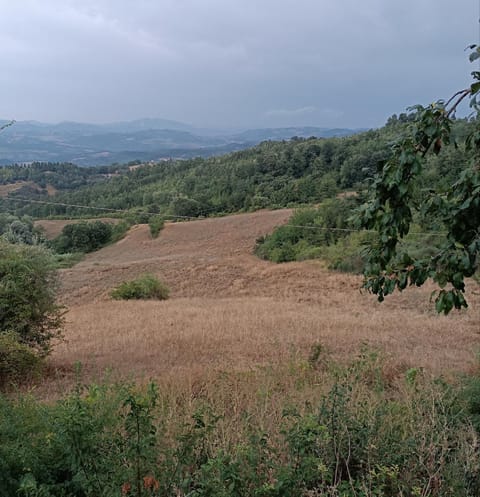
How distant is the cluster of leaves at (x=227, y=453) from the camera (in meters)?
2.91

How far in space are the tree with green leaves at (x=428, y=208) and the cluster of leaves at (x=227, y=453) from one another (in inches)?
50.4

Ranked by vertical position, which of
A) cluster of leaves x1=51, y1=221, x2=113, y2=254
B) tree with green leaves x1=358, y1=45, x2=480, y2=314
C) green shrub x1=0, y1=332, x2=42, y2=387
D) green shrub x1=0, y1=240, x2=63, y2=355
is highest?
tree with green leaves x1=358, y1=45, x2=480, y2=314

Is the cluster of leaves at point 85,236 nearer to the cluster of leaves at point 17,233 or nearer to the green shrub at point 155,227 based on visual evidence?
the green shrub at point 155,227

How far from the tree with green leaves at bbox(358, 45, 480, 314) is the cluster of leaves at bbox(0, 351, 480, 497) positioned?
128cm

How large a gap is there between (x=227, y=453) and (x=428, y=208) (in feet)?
7.17

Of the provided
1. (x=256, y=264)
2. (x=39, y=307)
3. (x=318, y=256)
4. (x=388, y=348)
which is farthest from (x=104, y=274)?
(x=388, y=348)

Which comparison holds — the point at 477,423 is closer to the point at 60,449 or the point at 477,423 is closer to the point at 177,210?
the point at 60,449

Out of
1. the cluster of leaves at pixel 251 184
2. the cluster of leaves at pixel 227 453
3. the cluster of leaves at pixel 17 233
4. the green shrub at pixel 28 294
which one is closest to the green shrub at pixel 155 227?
the cluster of leaves at pixel 251 184

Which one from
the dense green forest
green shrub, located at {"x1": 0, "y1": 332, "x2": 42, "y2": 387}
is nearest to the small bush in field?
green shrub, located at {"x1": 0, "y1": 332, "x2": 42, "y2": 387}

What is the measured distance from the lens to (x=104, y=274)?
32.6m

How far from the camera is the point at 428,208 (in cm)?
270

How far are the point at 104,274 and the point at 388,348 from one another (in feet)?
88.3

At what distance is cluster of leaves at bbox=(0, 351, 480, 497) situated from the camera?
2.91 m

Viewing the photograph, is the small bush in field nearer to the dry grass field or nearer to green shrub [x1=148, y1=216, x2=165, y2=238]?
the dry grass field
